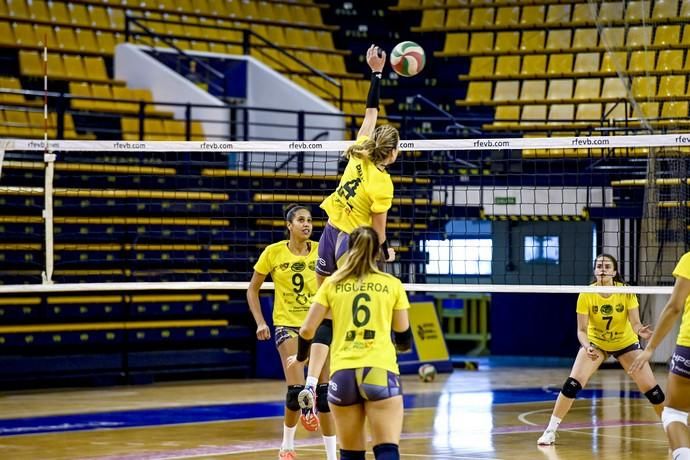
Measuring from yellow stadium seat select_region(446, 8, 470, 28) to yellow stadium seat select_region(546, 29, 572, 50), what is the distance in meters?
1.88

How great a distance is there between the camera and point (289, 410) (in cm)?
877

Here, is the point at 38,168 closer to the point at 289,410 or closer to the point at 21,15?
the point at 21,15

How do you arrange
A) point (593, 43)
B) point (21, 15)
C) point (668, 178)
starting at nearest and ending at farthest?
1. point (668, 178)
2. point (21, 15)
3. point (593, 43)

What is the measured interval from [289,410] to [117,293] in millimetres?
8028

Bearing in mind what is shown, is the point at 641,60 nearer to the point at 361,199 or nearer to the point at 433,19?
the point at 433,19

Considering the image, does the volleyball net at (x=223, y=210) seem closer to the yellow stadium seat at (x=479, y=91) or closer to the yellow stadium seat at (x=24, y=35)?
the yellow stadium seat at (x=479, y=91)

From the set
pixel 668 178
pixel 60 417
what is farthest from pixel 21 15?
pixel 668 178

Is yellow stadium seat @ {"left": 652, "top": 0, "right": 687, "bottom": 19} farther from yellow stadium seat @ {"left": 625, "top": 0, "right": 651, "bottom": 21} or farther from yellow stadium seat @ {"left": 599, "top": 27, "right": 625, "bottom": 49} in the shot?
yellow stadium seat @ {"left": 599, "top": 27, "right": 625, "bottom": 49}

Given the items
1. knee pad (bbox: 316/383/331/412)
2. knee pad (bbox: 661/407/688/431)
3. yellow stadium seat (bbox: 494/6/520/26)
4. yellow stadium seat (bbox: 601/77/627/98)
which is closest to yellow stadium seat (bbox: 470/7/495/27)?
yellow stadium seat (bbox: 494/6/520/26)

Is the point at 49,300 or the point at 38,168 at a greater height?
the point at 38,168

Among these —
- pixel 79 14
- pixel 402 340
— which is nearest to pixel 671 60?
pixel 79 14

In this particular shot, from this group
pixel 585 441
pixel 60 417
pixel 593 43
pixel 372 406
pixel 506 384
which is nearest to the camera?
pixel 372 406

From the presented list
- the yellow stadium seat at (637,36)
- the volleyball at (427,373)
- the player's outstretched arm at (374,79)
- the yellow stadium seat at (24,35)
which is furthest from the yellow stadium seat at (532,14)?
the player's outstretched arm at (374,79)

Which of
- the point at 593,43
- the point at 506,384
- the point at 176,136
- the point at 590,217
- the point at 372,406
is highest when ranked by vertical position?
the point at 593,43
